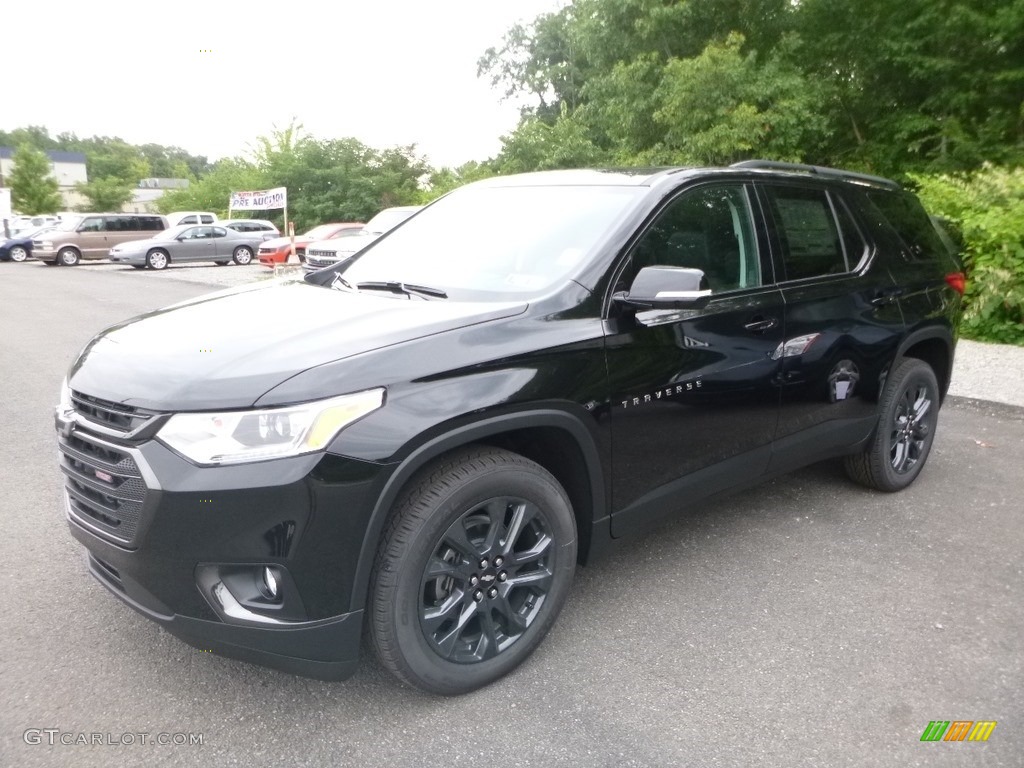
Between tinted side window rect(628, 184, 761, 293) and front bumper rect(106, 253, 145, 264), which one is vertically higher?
tinted side window rect(628, 184, 761, 293)

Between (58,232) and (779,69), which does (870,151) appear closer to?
(779,69)

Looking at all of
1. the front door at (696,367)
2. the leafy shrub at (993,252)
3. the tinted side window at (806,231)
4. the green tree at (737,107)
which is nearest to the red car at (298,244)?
the green tree at (737,107)

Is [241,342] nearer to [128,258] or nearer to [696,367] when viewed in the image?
[696,367]

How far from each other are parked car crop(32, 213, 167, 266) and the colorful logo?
28079 millimetres

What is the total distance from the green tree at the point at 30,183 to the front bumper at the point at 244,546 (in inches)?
2425

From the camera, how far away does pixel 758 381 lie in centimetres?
342

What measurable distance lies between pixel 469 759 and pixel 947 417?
5.27m

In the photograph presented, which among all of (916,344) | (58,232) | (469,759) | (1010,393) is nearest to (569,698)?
(469,759)

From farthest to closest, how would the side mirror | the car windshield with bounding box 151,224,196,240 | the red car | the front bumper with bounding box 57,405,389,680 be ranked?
the car windshield with bounding box 151,224,196,240
the red car
the side mirror
the front bumper with bounding box 57,405,389,680

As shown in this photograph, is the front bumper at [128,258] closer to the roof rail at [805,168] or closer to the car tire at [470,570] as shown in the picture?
the roof rail at [805,168]

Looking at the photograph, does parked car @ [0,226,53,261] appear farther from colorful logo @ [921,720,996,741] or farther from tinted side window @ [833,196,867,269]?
colorful logo @ [921,720,996,741]

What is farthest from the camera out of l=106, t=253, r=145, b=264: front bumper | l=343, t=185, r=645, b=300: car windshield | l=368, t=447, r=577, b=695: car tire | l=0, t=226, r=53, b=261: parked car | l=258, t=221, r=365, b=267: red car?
l=0, t=226, r=53, b=261: parked car

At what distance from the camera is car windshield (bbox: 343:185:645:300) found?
10.1 ft

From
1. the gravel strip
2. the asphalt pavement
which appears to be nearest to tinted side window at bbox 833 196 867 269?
the asphalt pavement
